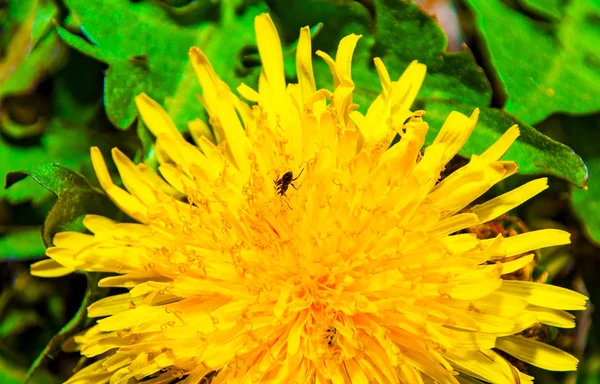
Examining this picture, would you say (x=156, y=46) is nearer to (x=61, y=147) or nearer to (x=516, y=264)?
(x=61, y=147)

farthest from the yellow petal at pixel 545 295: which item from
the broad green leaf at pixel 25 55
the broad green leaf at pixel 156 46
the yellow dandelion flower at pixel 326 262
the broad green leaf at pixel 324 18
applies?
the broad green leaf at pixel 25 55

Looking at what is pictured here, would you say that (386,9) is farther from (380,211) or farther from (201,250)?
(201,250)

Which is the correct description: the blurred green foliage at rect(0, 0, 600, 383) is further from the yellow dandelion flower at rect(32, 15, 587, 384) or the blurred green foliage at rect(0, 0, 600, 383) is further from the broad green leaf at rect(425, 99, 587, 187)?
the yellow dandelion flower at rect(32, 15, 587, 384)

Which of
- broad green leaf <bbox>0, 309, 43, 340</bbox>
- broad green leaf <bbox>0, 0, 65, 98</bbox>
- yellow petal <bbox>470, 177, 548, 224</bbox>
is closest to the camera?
yellow petal <bbox>470, 177, 548, 224</bbox>

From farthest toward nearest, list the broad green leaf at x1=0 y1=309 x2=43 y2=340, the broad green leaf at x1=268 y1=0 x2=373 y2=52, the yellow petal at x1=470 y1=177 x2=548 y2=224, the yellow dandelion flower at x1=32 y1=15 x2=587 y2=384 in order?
the broad green leaf at x1=0 y1=309 x2=43 y2=340 < the broad green leaf at x1=268 y1=0 x2=373 y2=52 < the yellow petal at x1=470 y1=177 x2=548 y2=224 < the yellow dandelion flower at x1=32 y1=15 x2=587 y2=384

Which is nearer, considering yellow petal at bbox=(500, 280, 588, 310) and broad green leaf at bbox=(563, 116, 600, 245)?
yellow petal at bbox=(500, 280, 588, 310)

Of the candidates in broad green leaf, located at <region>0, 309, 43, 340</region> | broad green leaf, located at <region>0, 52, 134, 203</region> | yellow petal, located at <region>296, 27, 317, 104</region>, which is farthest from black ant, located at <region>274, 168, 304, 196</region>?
broad green leaf, located at <region>0, 309, 43, 340</region>

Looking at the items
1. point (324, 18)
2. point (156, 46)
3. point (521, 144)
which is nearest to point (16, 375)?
point (156, 46)
